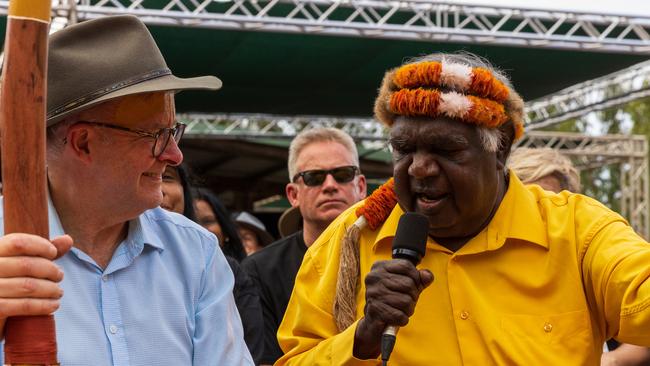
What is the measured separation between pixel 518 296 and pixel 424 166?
0.51m

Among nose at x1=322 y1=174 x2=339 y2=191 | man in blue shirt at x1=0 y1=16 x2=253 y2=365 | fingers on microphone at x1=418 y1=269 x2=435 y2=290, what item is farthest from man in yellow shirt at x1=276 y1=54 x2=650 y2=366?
nose at x1=322 y1=174 x2=339 y2=191

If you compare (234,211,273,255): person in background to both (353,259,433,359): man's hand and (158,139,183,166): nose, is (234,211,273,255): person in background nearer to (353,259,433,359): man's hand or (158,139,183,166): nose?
(353,259,433,359): man's hand

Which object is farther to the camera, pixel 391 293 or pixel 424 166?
pixel 424 166

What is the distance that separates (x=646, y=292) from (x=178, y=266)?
1.36 m

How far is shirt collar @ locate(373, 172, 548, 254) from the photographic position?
307 cm

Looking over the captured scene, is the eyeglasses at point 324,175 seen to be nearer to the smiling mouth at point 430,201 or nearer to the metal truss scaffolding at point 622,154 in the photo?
the smiling mouth at point 430,201

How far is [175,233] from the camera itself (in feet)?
9.42

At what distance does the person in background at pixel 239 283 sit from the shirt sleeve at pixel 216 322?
1.30 metres

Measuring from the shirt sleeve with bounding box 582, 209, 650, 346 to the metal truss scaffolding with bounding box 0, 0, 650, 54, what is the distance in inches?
266

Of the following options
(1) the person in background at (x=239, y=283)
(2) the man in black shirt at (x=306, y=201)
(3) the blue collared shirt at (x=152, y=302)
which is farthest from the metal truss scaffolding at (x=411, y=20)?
(3) the blue collared shirt at (x=152, y=302)

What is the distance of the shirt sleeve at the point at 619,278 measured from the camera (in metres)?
2.82

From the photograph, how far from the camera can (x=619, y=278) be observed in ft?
9.34

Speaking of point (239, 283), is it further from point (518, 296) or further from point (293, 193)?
point (518, 296)

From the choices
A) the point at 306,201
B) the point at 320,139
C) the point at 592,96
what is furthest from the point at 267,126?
the point at 306,201
